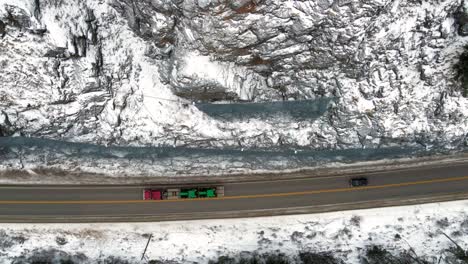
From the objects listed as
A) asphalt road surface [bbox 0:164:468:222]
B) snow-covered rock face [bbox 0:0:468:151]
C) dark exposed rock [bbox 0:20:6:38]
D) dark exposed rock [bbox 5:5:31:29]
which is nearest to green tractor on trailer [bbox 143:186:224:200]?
asphalt road surface [bbox 0:164:468:222]

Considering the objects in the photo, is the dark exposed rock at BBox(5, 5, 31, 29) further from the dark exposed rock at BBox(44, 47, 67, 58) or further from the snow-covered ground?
the snow-covered ground

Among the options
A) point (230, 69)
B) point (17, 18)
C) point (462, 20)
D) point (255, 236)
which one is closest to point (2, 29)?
point (17, 18)

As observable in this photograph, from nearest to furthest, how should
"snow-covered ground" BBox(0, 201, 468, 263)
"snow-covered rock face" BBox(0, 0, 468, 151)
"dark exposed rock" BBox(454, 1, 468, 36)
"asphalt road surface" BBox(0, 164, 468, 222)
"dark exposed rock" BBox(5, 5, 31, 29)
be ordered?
"dark exposed rock" BBox(5, 5, 31, 29), "snow-covered rock face" BBox(0, 0, 468, 151), "dark exposed rock" BBox(454, 1, 468, 36), "snow-covered ground" BBox(0, 201, 468, 263), "asphalt road surface" BBox(0, 164, 468, 222)

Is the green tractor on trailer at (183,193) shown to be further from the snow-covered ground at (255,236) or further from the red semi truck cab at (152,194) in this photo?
the snow-covered ground at (255,236)

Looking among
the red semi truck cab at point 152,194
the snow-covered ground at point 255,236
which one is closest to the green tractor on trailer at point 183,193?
the red semi truck cab at point 152,194

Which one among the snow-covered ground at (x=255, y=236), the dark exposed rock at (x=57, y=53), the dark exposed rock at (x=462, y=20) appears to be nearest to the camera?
the dark exposed rock at (x=462, y=20)

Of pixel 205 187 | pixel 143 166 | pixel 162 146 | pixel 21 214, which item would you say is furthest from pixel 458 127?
pixel 21 214

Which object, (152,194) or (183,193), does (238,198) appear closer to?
(183,193)
